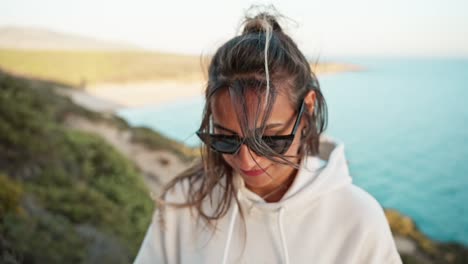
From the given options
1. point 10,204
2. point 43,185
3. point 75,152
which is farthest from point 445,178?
point 10,204

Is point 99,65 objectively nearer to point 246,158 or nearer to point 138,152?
point 138,152

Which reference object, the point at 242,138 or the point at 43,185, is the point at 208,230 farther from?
the point at 43,185

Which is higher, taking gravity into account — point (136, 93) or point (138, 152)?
point (138, 152)

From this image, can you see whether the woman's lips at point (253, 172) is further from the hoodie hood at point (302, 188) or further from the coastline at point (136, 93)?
the coastline at point (136, 93)

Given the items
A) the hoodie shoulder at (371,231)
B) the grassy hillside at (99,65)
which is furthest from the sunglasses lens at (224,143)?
the grassy hillside at (99,65)

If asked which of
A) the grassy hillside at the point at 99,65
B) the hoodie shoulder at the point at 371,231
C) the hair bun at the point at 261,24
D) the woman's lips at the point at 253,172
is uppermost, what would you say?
the hair bun at the point at 261,24

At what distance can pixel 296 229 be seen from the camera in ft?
5.02

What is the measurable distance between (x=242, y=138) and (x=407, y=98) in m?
18.7

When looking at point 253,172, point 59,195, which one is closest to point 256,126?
point 253,172

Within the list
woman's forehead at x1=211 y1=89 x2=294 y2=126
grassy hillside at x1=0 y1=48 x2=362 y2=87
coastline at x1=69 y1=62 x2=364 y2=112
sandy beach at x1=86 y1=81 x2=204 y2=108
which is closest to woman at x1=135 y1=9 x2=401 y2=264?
woman's forehead at x1=211 y1=89 x2=294 y2=126

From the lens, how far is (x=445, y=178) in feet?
35.8

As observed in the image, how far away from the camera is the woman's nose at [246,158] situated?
1.32m

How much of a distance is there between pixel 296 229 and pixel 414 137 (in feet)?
46.2

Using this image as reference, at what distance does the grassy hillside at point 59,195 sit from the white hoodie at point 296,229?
1.47 m
